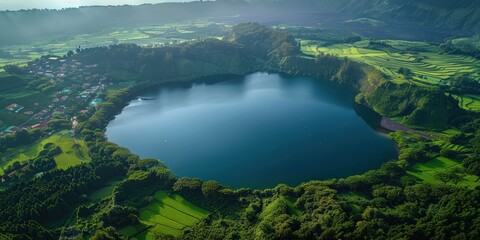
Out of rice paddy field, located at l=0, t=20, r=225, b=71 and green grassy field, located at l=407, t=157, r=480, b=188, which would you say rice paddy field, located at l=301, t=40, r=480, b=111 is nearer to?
green grassy field, located at l=407, t=157, r=480, b=188

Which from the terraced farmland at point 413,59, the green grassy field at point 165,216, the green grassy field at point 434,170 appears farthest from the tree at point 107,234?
the terraced farmland at point 413,59

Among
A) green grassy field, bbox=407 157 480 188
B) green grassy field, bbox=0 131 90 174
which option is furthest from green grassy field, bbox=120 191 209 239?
green grassy field, bbox=407 157 480 188

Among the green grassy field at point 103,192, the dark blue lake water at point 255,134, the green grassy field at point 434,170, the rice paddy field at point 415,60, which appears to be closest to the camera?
the green grassy field at point 434,170

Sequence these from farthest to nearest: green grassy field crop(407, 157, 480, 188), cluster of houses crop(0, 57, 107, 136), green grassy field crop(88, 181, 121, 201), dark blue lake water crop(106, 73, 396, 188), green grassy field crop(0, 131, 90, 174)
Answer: cluster of houses crop(0, 57, 107, 136) < green grassy field crop(0, 131, 90, 174) < dark blue lake water crop(106, 73, 396, 188) < green grassy field crop(88, 181, 121, 201) < green grassy field crop(407, 157, 480, 188)

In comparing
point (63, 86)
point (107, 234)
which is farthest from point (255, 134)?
point (63, 86)

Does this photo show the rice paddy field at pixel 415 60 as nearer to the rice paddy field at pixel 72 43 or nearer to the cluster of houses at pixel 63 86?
the rice paddy field at pixel 72 43

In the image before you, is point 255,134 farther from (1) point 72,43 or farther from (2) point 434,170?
(1) point 72,43
